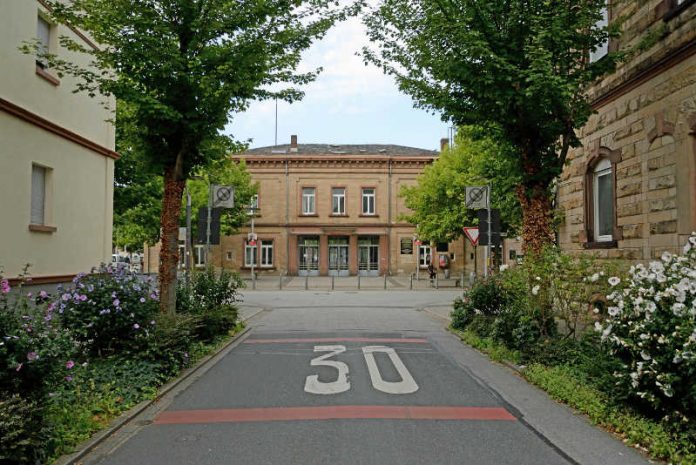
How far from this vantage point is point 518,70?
28.3ft

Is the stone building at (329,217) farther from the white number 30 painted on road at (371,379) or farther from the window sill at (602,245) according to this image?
the white number 30 painted on road at (371,379)

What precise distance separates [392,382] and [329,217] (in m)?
38.0

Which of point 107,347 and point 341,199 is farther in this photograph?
point 341,199

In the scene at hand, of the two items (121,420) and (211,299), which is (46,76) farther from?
(121,420)

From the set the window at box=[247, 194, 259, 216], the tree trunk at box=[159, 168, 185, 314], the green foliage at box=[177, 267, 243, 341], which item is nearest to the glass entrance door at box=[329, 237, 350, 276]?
the window at box=[247, 194, 259, 216]

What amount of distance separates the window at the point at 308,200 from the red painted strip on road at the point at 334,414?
1562 inches

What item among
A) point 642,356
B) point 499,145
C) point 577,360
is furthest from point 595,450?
point 499,145

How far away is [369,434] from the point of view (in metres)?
5.41

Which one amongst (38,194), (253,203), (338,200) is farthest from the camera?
(338,200)

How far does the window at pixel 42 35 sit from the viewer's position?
11.3 meters

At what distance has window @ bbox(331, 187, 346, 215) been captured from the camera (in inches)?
1796


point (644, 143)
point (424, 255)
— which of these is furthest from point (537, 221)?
point (424, 255)

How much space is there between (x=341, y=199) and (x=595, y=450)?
4099 centimetres

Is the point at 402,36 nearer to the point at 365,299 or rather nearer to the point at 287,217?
the point at 365,299
